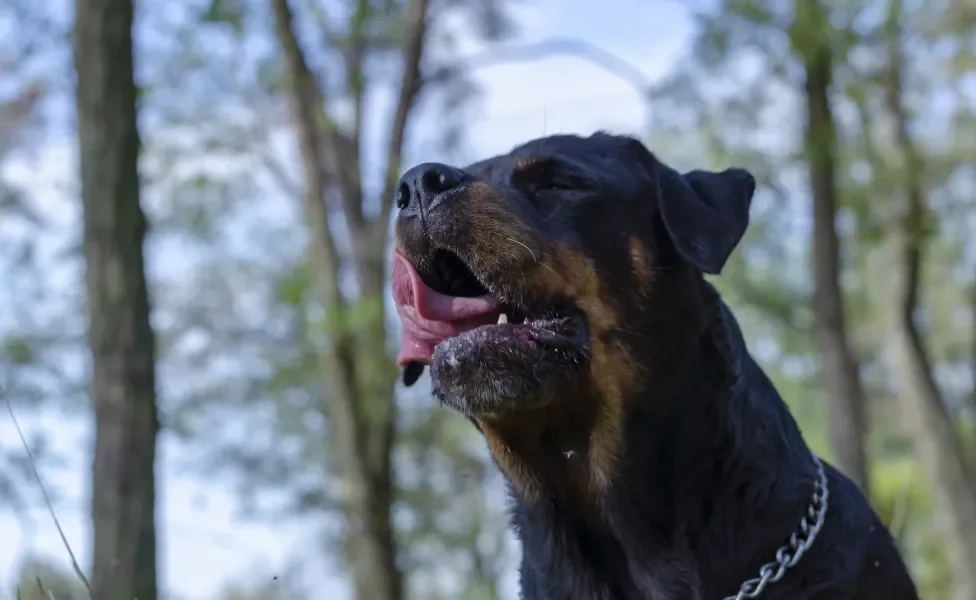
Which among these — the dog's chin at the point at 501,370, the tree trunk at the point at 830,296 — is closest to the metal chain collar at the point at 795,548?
the dog's chin at the point at 501,370

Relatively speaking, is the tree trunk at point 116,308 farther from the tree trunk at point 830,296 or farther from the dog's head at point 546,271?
the tree trunk at point 830,296

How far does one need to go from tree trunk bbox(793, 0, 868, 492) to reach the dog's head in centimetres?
691

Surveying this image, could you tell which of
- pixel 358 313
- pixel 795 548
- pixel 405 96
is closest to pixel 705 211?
pixel 795 548

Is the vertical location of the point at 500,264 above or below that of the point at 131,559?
above

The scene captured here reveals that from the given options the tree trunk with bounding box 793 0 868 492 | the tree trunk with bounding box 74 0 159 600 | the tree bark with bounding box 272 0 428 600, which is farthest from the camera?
the tree bark with bounding box 272 0 428 600

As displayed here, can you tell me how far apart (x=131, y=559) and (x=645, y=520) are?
314 centimetres

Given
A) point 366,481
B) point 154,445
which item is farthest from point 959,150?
point 154,445

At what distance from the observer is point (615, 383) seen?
126 inches

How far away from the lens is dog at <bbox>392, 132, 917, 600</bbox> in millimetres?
3090

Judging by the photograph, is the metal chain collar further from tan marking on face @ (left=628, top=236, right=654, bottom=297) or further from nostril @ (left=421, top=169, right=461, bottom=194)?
nostril @ (left=421, top=169, right=461, bottom=194)

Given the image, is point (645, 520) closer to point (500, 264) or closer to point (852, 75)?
point (500, 264)

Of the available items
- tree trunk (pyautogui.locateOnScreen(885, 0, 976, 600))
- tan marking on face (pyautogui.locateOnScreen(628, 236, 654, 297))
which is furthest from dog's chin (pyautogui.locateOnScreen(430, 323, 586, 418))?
tree trunk (pyautogui.locateOnScreen(885, 0, 976, 600))

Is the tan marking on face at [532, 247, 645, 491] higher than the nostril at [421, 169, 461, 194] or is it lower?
lower

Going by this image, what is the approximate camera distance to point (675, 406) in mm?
3262
